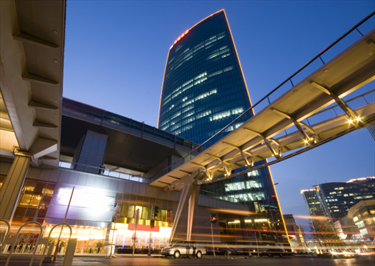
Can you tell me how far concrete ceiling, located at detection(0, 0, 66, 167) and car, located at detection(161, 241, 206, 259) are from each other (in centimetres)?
1427

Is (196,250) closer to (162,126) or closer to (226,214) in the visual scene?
(226,214)

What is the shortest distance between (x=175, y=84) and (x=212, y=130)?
154ft

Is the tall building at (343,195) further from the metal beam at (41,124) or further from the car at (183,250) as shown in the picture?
the metal beam at (41,124)

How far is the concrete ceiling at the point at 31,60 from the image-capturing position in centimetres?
618

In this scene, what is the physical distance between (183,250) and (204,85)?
78.2m

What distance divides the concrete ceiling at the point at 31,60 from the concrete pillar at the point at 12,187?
415 centimetres

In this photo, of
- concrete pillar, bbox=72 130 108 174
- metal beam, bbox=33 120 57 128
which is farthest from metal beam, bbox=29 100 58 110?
concrete pillar, bbox=72 130 108 174

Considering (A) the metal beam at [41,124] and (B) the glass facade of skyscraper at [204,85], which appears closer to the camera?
(A) the metal beam at [41,124]

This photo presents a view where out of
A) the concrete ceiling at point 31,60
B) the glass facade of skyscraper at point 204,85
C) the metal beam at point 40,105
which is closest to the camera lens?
the concrete ceiling at point 31,60

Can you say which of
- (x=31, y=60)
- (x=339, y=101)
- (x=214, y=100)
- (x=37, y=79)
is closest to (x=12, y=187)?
(x=37, y=79)

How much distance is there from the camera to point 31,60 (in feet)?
25.9

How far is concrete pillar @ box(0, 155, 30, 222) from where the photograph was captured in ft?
45.5

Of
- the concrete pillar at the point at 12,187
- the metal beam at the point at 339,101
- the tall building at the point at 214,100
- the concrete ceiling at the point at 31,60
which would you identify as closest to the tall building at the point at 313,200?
the tall building at the point at 214,100

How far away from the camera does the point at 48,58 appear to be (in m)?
7.69
